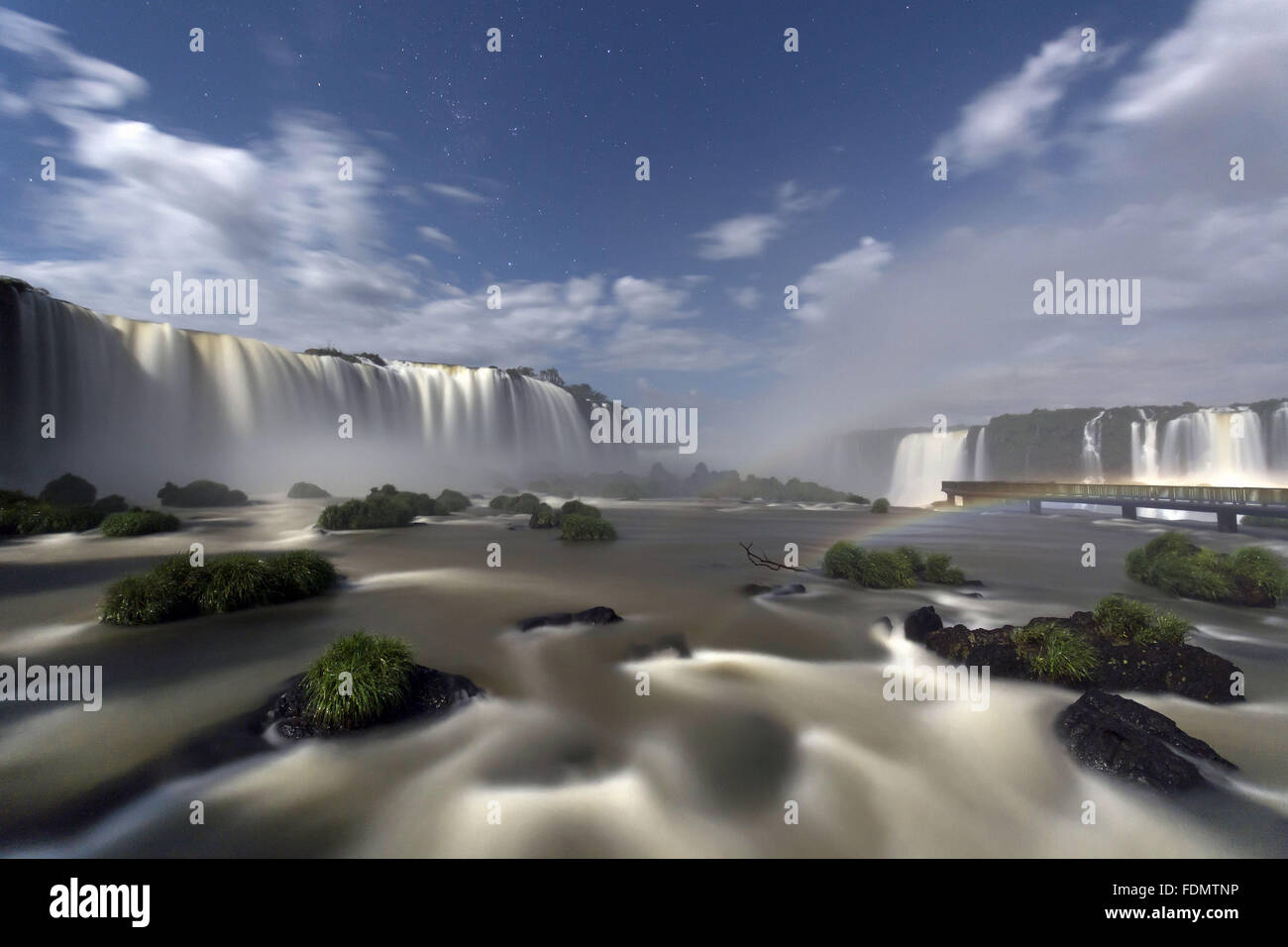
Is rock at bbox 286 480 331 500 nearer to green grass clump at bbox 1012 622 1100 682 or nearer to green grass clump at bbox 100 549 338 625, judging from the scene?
green grass clump at bbox 100 549 338 625

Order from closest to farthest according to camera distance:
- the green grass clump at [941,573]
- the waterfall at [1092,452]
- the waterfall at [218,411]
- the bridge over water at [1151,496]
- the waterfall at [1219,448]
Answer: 1. the green grass clump at [941,573]
2. the bridge over water at [1151,496]
3. the waterfall at [218,411]
4. the waterfall at [1219,448]
5. the waterfall at [1092,452]

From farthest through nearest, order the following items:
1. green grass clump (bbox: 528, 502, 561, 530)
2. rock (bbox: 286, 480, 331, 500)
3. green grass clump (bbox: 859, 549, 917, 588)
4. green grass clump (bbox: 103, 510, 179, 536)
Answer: rock (bbox: 286, 480, 331, 500) → green grass clump (bbox: 528, 502, 561, 530) → green grass clump (bbox: 103, 510, 179, 536) → green grass clump (bbox: 859, 549, 917, 588)

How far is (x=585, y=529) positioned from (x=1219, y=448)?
81.9 meters

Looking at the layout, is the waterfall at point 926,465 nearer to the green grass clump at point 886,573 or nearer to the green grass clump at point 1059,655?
the green grass clump at point 886,573

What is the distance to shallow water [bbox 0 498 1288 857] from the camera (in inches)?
181

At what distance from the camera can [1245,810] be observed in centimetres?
487

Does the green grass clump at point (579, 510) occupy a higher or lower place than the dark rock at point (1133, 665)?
higher

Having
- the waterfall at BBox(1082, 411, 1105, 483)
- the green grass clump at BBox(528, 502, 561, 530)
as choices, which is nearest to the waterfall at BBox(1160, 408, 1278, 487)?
the waterfall at BBox(1082, 411, 1105, 483)

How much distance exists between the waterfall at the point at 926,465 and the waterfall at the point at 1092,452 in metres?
25.1

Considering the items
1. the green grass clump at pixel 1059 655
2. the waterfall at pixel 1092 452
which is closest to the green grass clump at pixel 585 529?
the green grass clump at pixel 1059 655

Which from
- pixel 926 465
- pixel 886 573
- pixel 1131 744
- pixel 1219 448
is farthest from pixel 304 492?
pixel 1219 448

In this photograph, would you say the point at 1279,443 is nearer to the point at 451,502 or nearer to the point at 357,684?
the point at 451,502

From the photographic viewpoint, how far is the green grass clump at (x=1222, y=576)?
12898mm

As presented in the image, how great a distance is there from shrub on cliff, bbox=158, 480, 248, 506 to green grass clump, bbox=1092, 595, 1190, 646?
50.5 metres
